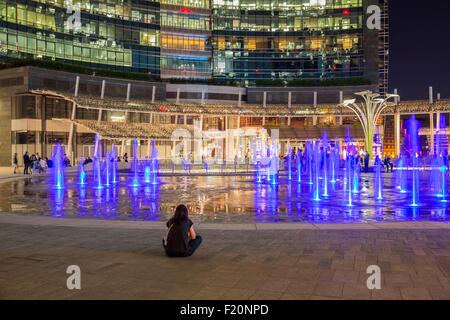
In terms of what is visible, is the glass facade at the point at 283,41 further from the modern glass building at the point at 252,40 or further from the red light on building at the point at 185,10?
the red light on building at the point at 185,10

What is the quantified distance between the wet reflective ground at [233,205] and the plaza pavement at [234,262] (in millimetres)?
1914

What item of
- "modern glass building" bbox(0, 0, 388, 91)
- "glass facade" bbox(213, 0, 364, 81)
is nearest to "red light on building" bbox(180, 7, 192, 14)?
"modern glass building" bbox(0, 0, 388, 91)

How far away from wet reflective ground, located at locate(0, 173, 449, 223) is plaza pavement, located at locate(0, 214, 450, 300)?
1.91 meters

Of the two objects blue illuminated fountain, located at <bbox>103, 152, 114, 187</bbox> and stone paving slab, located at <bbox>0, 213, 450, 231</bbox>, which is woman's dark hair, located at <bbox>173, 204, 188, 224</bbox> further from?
blue illuminated fountain, located at <bbox>103, 152, 114, 187</bbox>

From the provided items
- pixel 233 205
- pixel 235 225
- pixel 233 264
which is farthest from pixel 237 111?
pixel 233 264

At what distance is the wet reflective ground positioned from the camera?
1377cm

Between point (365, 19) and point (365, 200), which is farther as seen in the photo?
point (365, 19)

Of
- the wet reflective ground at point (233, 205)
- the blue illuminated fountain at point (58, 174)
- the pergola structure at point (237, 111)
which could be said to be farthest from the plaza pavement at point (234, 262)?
the pergola structure at point (237, 111)

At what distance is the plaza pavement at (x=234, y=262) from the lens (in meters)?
6.30

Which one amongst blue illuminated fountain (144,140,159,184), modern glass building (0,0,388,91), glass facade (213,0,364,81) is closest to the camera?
blue illuminated fountain (144,140,159,184)

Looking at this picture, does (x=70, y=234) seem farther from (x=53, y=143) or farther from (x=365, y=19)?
(x=365, y=19)

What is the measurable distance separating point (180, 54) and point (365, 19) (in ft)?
106

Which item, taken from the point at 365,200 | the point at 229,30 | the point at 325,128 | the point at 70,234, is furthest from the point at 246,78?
the point at 70,234

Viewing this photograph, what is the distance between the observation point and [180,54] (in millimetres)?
78062
